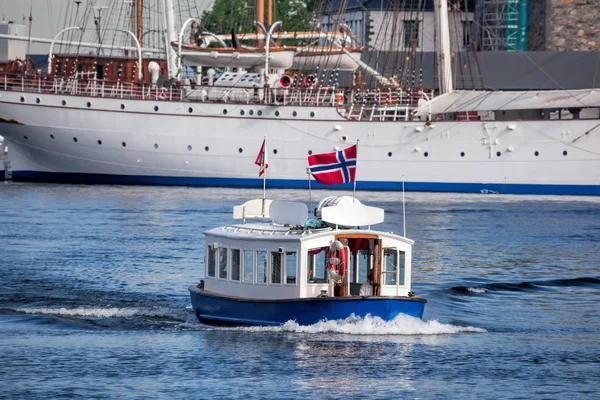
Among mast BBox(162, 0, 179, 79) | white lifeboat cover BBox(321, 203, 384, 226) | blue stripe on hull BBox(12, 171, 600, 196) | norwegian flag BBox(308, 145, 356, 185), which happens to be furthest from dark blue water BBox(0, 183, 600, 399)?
mast BBox(162, 0, 179, 79)

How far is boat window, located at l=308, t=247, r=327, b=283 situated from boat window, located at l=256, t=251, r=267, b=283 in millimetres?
1256

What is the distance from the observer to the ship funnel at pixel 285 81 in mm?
87500

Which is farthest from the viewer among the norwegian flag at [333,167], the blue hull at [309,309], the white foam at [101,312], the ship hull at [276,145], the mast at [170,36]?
the mast at [170,36]

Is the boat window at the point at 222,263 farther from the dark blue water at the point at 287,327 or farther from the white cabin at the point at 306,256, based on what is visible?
the dark blue water at the point at 287,327

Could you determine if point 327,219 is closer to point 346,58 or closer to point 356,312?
point 356,312

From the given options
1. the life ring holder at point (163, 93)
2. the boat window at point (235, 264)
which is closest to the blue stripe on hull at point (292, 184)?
the life ring holder at point (163, 93)

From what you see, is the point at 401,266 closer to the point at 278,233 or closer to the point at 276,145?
the point at 278,233

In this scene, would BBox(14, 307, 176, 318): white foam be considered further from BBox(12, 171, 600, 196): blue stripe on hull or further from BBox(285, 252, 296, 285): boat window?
BBox(12, 171, 600, 196): blue stripe on hull

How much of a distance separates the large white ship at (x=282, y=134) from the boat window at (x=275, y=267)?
52.4m

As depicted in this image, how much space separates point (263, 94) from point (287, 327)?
57.1 metres

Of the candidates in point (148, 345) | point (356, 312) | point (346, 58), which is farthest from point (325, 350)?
point (346, 58)

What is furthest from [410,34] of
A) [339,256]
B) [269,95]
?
[339,256]

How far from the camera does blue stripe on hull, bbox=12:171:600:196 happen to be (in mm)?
87750

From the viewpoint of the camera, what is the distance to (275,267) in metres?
33.9
